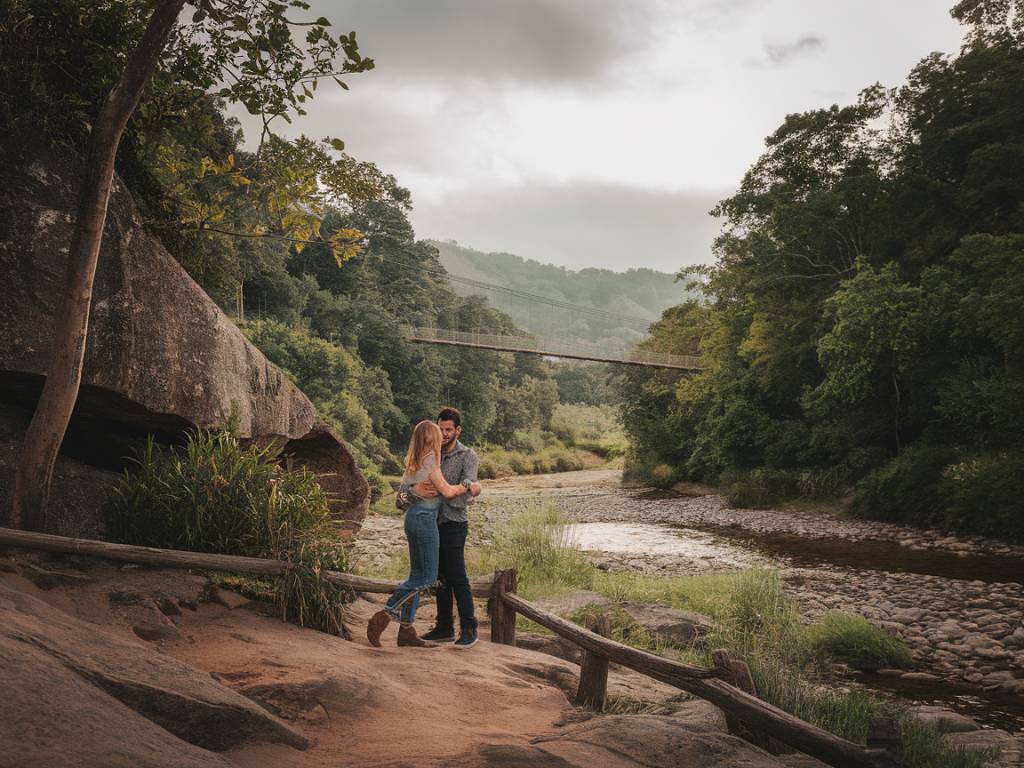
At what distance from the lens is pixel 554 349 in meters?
31.6

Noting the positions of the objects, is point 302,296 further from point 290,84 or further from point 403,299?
point 290,84

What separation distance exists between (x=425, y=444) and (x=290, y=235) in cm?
233

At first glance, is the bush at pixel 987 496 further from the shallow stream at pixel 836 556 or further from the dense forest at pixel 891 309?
the shallow stream at pixel 836 556

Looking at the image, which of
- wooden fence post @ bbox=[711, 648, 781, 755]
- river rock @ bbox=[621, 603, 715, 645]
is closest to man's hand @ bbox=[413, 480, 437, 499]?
wooden fence post @ bbox=[711, 648, 781, 755]

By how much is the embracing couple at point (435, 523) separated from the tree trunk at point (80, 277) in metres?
2.06

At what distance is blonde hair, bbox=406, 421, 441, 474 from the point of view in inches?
177

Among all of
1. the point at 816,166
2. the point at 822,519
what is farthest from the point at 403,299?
the point at 822,519

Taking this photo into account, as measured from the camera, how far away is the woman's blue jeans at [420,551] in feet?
14.8

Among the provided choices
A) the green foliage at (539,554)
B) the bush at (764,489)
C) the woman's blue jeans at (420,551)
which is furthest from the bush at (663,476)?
the woman's blue jeans at (420,551)

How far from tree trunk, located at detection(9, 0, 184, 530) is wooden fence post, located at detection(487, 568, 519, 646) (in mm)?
2932

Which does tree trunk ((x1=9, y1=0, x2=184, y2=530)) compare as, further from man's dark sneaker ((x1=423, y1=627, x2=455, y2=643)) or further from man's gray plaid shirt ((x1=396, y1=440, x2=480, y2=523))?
man's dark sneaker ((x1=423, y1=627, x2=455, y2=643))

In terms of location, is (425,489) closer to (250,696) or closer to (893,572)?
(250,696)

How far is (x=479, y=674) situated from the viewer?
4148 millimetres

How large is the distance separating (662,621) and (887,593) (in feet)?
13.4
